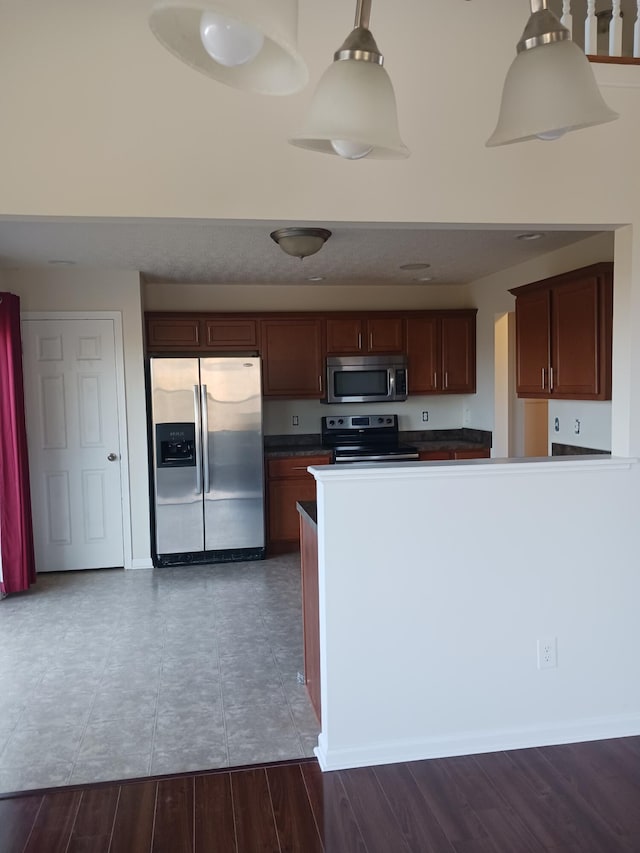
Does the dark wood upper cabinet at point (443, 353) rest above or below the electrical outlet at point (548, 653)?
above

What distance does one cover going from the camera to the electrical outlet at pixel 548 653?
100.0 inches

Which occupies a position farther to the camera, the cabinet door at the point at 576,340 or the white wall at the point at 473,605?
the cabinet door at the point at 576,340

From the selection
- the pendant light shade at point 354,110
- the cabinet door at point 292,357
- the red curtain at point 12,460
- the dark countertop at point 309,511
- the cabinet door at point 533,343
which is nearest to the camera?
the pendant light shade at point 354,110

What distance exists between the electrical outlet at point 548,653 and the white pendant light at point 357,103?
81.5 inches

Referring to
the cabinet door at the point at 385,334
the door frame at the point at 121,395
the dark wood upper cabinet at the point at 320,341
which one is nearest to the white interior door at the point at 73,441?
the door frame at the point at 121,395

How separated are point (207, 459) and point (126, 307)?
1360mm

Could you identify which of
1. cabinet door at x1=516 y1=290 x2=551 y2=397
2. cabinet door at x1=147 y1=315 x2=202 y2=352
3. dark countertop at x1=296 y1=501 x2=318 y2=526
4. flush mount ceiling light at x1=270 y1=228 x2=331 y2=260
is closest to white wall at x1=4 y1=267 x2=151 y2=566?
cabinet door at x1=147 y1=315 x2=202 y2=352

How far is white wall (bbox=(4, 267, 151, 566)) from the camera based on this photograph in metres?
5.01

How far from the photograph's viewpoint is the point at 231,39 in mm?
846

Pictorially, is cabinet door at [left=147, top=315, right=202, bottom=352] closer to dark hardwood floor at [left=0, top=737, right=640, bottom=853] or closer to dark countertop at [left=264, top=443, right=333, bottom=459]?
dark countertop at [left=264, top=443, right=333, bottom=459]

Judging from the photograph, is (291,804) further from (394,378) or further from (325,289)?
(325,289)

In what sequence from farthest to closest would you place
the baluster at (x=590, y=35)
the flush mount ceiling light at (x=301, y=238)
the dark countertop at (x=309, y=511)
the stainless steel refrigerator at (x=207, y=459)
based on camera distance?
the stainless steel refrigerator at (x=207, y=459) < the flush mount ceiling light at (x=301, y=238) < the dark countertop at (x=309, y=511) < the baluster at (x=590, y=35)

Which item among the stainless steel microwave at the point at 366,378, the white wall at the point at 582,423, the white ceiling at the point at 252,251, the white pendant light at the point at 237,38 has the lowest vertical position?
the white wall at the point at 582,423

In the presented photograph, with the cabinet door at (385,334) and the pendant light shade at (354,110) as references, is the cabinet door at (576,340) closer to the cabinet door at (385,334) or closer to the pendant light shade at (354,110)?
the cabinet door at (385,334)
